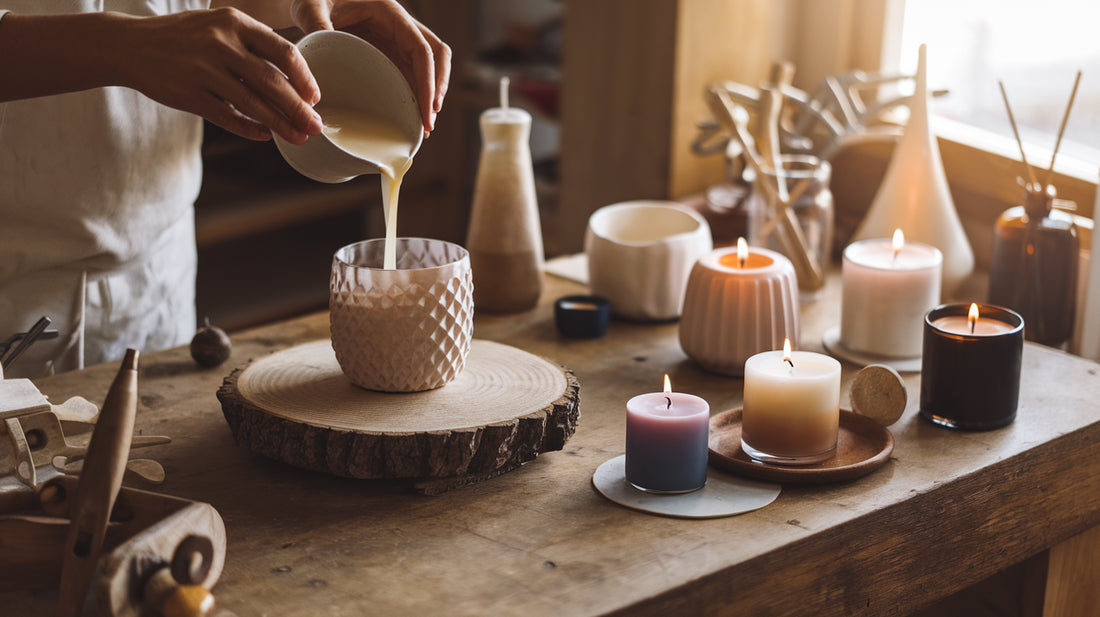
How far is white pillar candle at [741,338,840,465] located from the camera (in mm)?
1067

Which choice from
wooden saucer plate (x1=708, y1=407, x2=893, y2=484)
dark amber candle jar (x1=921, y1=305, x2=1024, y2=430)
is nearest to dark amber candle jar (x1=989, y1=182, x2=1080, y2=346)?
dark amber candle jar (x1=921, y1=305, x2=1024, y2=430)

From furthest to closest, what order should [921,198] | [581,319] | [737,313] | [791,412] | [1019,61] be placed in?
[1019,61] → [921,198] → [581,319] → [737,313] → [791,412]

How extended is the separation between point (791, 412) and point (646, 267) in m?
0.44

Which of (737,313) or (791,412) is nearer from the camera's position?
(791,412)

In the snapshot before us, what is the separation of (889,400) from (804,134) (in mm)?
825

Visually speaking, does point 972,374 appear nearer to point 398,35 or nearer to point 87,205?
point 398,35

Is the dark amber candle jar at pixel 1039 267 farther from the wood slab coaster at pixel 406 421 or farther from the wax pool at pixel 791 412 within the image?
the wood slab coaster at pixel 406 421

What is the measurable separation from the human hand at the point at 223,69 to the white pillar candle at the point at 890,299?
2.30ft

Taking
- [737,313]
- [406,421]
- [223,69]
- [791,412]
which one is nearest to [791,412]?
[791,412]

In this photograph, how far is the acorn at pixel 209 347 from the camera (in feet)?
4.33

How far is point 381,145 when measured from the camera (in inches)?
46.0

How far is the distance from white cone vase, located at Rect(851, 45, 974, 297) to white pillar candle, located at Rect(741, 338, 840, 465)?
22.5 inches

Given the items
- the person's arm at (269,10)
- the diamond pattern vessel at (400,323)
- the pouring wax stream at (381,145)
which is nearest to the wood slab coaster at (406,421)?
the diamond pattern vessel at (400,323)

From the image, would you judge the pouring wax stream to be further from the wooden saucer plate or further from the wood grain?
the wood grain
